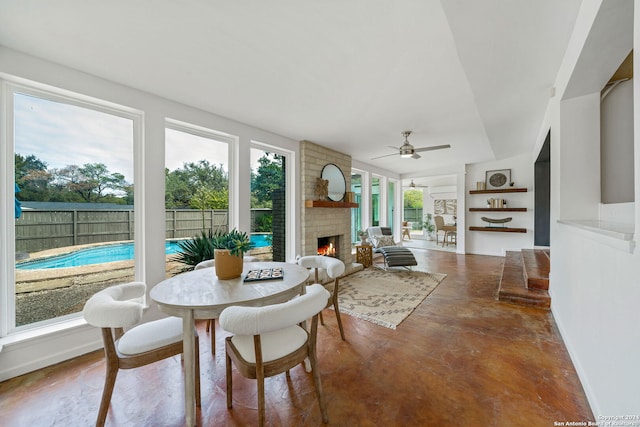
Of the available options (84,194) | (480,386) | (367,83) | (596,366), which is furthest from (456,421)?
(84,194)

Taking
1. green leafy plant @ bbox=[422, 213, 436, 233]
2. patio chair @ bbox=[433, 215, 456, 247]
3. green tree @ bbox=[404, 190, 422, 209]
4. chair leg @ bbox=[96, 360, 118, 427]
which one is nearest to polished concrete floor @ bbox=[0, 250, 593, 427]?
chair leg @ bbox=[96, 360, 118, 427]

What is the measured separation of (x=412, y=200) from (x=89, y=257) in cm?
1131

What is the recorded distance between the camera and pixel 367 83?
2.46 metres

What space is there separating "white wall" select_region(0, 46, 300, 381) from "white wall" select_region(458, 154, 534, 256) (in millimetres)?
6296

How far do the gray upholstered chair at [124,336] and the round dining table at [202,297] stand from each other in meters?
0.15

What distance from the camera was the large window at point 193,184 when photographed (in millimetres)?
2852

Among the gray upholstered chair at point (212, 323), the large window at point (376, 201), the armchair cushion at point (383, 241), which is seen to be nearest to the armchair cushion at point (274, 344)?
the gray upholstered chair at point (212, 323)

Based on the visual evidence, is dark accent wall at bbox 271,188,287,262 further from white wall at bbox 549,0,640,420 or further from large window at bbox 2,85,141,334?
white wall at bbox 549,0,640,420

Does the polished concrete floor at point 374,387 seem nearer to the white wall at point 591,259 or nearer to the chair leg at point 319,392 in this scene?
the chair leg at point 319,392

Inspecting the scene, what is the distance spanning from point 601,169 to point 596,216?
437 mm

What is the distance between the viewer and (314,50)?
1.94 meters

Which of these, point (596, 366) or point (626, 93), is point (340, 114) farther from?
point (596, 366)


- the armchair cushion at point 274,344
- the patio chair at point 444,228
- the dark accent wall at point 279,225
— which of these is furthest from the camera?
the patio chair at point 444,228

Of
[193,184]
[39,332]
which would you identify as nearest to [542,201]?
[193,184]
